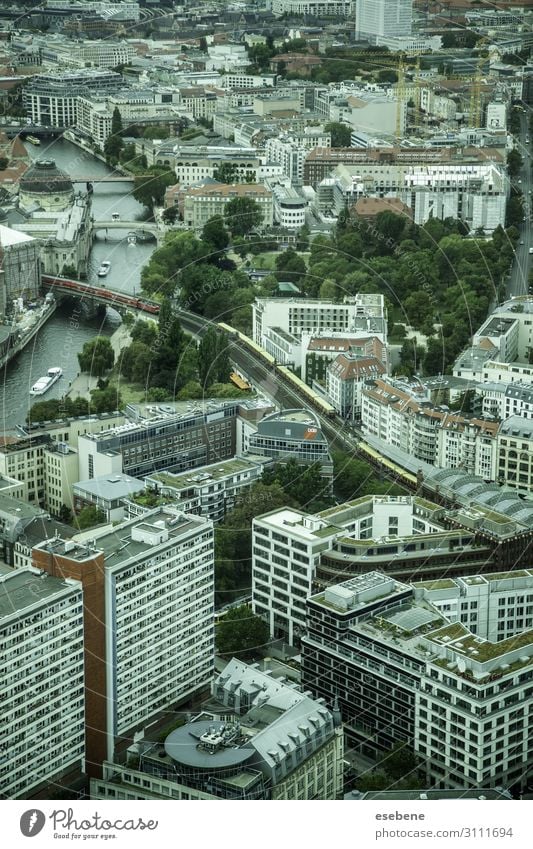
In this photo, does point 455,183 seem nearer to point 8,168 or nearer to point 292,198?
point 292,198

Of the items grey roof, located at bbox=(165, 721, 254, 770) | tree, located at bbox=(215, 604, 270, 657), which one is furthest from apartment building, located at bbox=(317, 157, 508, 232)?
grey roof, located at bbox=(165, 721, 254, 770)

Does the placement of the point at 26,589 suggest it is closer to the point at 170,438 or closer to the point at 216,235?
the point at 170,438

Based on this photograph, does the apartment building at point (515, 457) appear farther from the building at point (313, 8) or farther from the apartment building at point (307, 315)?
the building at point (313, 8)

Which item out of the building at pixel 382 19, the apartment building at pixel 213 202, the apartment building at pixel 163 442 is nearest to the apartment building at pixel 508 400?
the apartment building at pixel 163 442

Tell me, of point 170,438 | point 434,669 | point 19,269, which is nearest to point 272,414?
point 170,438

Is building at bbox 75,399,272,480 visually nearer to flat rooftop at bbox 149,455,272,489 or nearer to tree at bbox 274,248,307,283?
flat rooftop at bbox 149,455,272,489

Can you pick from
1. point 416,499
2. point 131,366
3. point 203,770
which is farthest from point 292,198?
point 203,770
